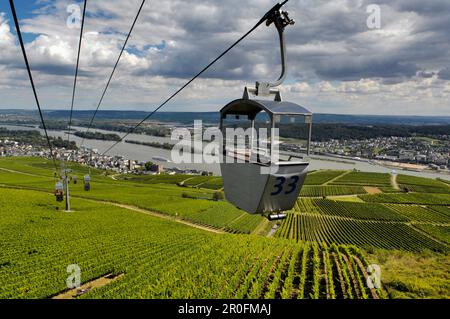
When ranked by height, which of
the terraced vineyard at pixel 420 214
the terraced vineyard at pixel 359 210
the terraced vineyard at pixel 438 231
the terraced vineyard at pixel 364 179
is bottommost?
the terraced vineyard at pixel 438 231

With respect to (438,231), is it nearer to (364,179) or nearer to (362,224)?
(362,224)

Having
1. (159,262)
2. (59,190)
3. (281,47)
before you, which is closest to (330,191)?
(159,262)

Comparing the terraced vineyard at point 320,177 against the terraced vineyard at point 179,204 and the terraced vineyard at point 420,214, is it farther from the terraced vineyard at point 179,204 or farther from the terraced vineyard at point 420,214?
the terraced vineyard at point 179,204

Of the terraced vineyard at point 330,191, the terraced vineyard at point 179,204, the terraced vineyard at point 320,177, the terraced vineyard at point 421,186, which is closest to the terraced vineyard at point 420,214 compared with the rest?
the terraced vineyard at point 330,191

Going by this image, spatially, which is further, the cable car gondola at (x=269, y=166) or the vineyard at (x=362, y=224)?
the vineyard at (x=362, y=224)

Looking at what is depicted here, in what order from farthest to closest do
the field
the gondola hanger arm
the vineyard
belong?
the vineyard, the field, the gondola hanger arm

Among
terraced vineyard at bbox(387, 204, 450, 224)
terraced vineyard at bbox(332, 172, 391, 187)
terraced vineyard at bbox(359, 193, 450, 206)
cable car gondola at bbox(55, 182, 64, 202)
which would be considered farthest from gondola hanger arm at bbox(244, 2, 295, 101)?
terraced vineyard at bbox(332, 172, 391, 187)

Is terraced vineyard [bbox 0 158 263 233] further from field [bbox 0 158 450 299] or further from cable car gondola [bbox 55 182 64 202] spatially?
cable car gondola [bbox 55 182 64 202]

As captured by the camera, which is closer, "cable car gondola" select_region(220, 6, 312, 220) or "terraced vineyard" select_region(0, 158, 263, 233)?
"cable car gondola" select_region(220, 6, 312, 220)
